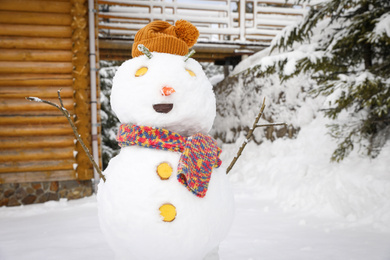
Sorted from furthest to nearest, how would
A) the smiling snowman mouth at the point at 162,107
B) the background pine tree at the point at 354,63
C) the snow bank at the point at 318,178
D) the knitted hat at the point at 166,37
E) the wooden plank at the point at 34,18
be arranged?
1. the wooden plank at the point at 34,18
2. the snow bank at the point at 318,178
3. the background pine tree at the point at 354,63
4. the knitted hat at the point at 166,37
5. the smiling snowman mouth at the point at 162,107

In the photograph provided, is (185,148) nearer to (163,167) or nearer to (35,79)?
(163,167)

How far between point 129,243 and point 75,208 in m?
3.69

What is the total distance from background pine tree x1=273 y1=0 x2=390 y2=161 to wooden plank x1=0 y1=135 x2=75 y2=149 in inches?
154

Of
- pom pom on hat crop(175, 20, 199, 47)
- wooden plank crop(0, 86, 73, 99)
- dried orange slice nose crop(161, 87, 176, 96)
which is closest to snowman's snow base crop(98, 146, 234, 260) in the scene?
dried orange slice nose crop(161, 87, 176, 96)

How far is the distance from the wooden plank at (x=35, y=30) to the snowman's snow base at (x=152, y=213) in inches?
179

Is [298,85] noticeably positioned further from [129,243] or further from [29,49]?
[129,243]

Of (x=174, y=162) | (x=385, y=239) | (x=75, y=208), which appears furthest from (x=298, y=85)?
(x=174, y=162)

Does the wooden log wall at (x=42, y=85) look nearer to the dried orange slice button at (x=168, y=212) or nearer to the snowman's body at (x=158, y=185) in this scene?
the snowman's body at (x=158, y=185)

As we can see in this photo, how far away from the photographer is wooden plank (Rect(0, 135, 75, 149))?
5.27m

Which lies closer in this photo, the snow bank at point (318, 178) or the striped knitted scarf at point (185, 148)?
the striped knitted scarf at point (185, 148)

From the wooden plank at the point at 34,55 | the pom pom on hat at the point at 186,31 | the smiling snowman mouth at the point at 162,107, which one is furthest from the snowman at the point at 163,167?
the wooden plank at the point at 34,55

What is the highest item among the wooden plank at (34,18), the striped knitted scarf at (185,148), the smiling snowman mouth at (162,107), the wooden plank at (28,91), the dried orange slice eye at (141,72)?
the wooden plank at (34,18)

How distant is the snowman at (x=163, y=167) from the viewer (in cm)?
169

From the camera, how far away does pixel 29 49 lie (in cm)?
535
